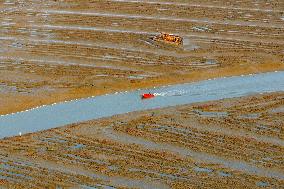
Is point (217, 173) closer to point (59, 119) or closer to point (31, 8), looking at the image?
point (59, 119)

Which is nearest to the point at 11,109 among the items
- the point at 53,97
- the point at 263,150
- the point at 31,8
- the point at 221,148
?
the point at 53,97

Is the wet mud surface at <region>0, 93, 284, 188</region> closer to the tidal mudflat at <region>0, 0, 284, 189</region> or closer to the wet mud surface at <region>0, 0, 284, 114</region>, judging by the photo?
the tidal mudflat at <region>0, 0, 284, 189</region>

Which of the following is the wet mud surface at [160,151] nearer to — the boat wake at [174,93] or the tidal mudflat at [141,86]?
the tidal mudflat at [141,86]

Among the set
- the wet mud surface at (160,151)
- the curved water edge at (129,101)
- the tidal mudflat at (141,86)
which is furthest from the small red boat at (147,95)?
the wet mud surface at (160,151)

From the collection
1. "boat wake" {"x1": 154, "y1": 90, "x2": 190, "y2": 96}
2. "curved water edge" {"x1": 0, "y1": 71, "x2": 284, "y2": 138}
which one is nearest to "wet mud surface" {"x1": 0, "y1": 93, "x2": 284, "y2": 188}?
"curved water edge" {"x1": 0, "y1": 71, "x2": 284, "y2": 138}

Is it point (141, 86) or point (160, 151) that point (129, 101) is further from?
point (160, 151)

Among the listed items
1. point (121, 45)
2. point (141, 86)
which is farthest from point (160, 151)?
point (121, 45)

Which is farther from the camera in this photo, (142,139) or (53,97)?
(53,97)
